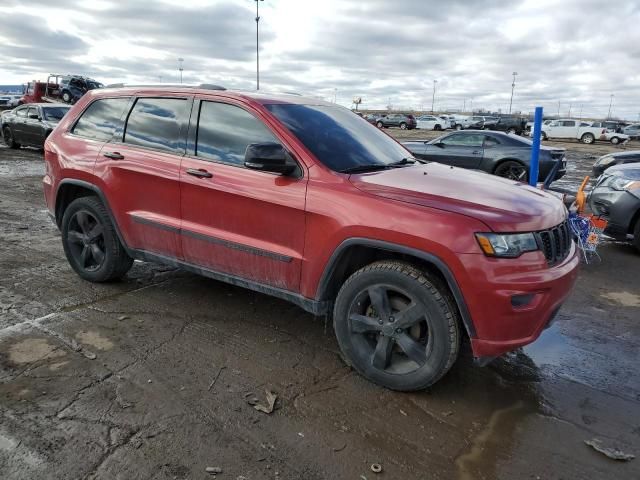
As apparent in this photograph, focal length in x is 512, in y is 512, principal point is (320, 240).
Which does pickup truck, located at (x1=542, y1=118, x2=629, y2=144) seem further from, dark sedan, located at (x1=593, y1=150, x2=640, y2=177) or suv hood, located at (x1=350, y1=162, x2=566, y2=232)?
suv hood, located at (x1=350, y1=162, x2=566, y2=232)

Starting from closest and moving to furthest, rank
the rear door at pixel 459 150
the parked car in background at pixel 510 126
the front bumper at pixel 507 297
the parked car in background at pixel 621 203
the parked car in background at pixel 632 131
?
the front bumper at pixel 507 297 → the parked car in background at pixel 621 203 → the rear door at pixel 459 150 → the parked car in background at pixel 632 131 → the parked car in background at pixel 510 126

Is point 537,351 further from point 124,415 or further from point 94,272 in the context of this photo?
point 94,272

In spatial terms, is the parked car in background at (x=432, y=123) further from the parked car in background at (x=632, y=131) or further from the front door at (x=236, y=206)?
the front door at (x=236, y=206)

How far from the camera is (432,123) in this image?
52.1 metres

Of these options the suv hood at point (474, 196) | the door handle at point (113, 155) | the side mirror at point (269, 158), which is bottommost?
the suv hood at point (474, 196)

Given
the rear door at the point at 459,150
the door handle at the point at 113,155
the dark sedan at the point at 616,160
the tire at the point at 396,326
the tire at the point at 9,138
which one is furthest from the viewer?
the tire at the point at 9,138

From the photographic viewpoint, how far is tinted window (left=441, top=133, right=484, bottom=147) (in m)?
12.3

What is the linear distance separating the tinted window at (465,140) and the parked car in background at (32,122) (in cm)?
1042

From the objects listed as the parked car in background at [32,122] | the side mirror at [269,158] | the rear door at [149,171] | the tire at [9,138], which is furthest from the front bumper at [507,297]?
the tire at [9,138]

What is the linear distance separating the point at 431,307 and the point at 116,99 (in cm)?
332

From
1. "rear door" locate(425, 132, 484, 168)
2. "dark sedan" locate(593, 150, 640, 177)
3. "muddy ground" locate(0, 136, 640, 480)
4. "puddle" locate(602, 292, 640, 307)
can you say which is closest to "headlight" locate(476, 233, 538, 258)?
"muddy ground" locate(0, 136, 640, 480)

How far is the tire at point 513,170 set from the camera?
11602 millimetres

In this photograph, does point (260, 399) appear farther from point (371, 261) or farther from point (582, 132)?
point (582, 132)

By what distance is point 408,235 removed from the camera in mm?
2936
